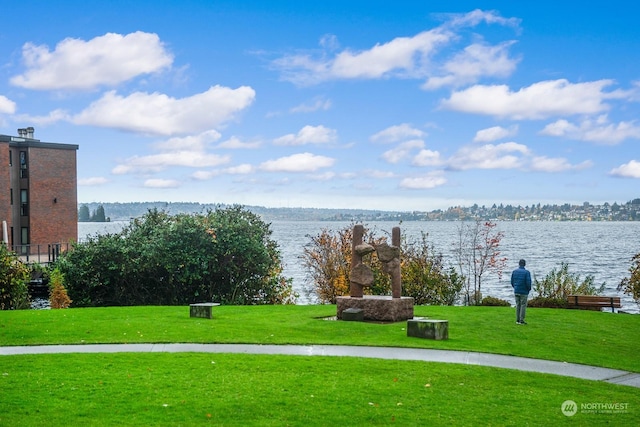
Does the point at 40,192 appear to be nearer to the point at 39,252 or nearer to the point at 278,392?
the point at 39,252

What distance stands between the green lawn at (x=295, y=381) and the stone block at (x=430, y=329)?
389 millimetres

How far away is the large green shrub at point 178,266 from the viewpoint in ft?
107

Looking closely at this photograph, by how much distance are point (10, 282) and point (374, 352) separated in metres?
19.2

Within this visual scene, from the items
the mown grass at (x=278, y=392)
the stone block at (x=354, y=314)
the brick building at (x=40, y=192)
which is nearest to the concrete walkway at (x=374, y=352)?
the mown grass at (x=278, y=392)

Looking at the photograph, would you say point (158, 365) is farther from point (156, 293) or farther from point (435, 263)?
point (435, 263)

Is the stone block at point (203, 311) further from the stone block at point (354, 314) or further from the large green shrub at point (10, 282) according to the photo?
the large green shrub at point (10, 282)

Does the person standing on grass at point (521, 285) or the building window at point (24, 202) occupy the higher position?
the building window at point (24, 202)

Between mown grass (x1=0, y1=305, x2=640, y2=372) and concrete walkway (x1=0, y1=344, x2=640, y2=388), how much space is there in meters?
0.57

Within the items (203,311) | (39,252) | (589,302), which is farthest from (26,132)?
(589,302)

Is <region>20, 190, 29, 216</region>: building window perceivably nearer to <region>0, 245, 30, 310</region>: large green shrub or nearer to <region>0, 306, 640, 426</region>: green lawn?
<region>0, 245, 30, 310</region>: large green shrub

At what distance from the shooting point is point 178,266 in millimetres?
32719

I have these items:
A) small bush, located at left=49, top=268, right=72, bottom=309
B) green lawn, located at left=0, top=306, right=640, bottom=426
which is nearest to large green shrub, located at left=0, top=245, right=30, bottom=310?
small bush, located at left=49, top=268, right=72, bottom=309

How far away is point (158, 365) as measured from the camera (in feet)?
48.0

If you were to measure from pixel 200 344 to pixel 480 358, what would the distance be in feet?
22.2
